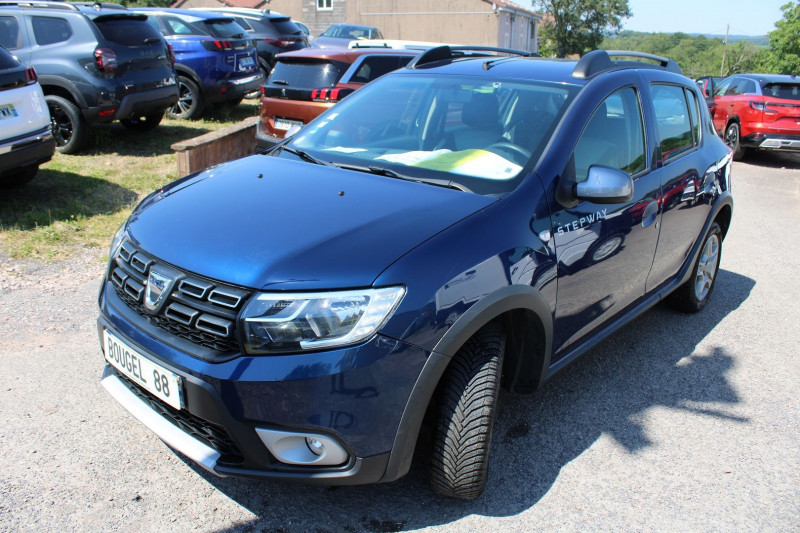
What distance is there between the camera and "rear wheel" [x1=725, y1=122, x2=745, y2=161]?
12.7m

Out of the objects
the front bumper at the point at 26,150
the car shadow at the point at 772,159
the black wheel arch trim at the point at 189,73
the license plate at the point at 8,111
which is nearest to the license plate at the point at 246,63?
the black wheel arch trim at the point at 189,73

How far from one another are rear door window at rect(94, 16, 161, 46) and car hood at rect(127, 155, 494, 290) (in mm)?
6398

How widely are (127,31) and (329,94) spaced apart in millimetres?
3183

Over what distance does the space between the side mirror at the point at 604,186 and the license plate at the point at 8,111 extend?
5.21 m

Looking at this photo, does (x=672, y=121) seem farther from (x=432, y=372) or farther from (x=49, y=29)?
(x=49, y=29)

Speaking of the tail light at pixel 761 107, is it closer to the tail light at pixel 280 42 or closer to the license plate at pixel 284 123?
the license plate at pixel 284 123

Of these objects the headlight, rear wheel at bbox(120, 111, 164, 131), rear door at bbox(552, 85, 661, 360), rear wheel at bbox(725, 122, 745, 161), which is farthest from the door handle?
rear wheel at bbox(725, 122, 745, 161)

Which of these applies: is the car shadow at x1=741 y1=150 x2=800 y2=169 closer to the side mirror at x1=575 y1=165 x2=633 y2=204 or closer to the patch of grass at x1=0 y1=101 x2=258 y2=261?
the patch of grass at x1=0 y1=101 x2=258 y2=261

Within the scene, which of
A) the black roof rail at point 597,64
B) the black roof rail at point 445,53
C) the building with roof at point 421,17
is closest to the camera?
the black roof rail at point 597,64

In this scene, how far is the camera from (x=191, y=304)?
244 cm

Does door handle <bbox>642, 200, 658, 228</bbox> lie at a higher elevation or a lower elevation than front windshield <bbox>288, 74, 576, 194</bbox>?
lower

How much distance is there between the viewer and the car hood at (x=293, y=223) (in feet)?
7.84

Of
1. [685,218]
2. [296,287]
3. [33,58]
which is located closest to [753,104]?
[685,218]

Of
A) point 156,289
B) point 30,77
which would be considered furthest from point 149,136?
point 156,289
